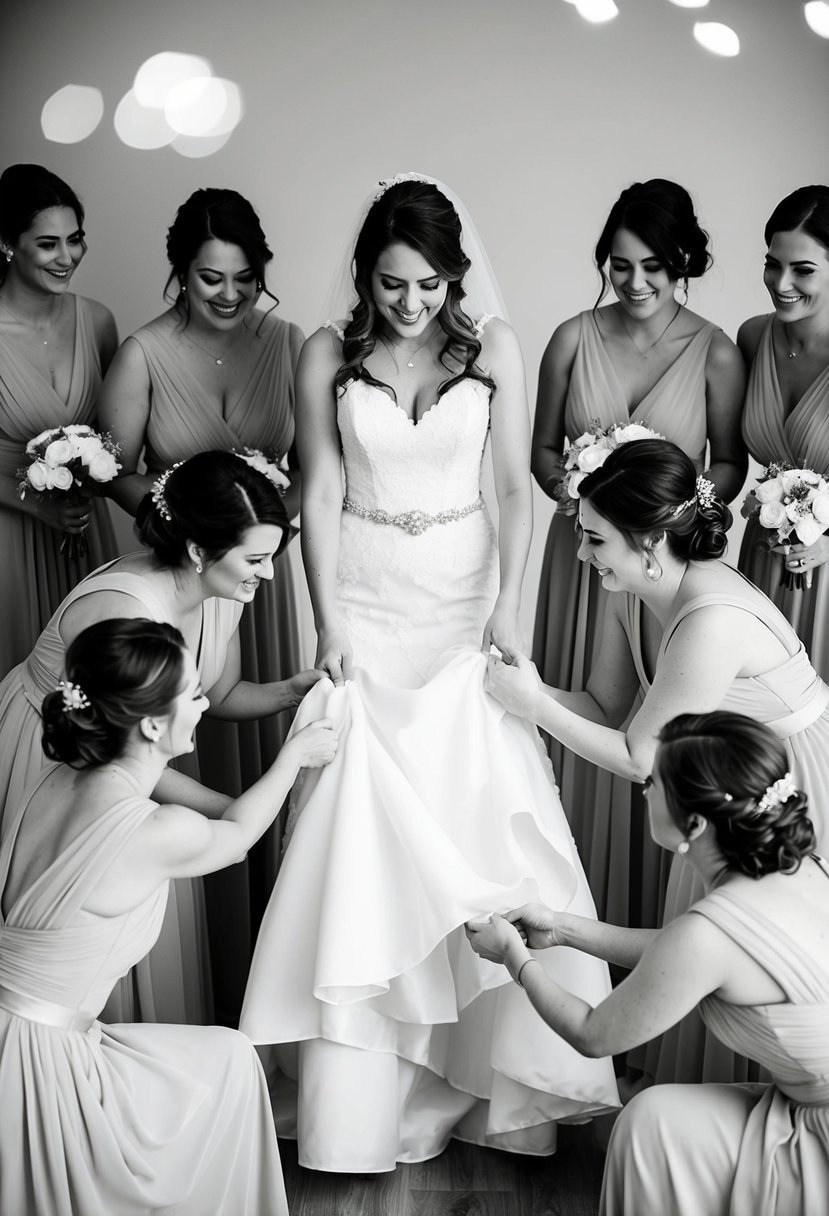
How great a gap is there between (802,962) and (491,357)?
73.9 inches

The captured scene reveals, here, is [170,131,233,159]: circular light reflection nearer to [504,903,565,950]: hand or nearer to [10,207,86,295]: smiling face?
[10,207,86,295]: smiling face

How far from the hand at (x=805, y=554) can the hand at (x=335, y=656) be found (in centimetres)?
131

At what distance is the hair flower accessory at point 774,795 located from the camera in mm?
→ 2162

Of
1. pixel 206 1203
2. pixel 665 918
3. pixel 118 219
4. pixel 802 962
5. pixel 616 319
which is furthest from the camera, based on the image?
pixel 118 219

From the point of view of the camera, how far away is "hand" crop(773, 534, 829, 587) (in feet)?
12.4

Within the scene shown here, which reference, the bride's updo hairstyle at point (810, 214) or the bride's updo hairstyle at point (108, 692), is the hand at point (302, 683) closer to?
the bride's updo hairstyle at point (108, 692)

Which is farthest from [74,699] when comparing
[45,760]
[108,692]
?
[45,760]

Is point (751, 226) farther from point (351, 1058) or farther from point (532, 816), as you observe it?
point (351, 1058)

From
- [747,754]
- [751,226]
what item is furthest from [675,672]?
[751,226]

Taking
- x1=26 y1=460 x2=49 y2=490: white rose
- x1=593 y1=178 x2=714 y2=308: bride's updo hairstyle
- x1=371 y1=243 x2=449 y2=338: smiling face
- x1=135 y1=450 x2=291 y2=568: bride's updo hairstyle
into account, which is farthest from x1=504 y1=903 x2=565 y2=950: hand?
x1=26 y1=460 x2=49 y2=490: white rose

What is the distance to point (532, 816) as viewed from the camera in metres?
3.03

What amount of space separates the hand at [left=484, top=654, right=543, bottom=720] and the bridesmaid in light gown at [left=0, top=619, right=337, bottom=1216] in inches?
34.4

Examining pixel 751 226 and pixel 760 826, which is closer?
pixel 760 826

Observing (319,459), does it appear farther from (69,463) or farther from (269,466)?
(69,463)
